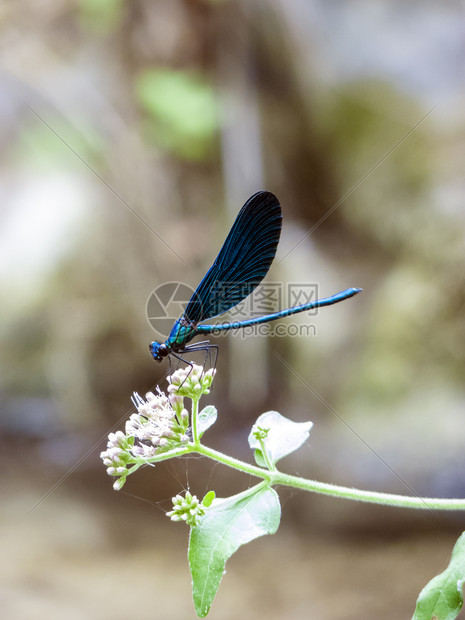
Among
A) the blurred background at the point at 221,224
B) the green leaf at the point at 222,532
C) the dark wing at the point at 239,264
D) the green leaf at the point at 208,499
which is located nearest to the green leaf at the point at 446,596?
the green leaf at the point at 222,532

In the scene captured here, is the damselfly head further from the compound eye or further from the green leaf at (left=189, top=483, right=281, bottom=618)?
the green leaf at (left=189, top=483, right=281, bottom=618)

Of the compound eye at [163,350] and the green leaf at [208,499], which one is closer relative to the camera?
the green leaf at [208,499]

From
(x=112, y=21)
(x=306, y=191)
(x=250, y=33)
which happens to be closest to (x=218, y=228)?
(x=306, y=191)

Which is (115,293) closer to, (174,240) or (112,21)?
(174,240)

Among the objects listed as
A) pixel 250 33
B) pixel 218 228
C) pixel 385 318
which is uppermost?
pixel 250 33

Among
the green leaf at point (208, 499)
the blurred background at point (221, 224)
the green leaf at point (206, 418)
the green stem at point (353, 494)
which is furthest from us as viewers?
the blurred background at point (221, 224)

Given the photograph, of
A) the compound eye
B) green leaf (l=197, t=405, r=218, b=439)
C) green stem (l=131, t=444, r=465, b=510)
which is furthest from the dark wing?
green stem (l=131, t=444, r=465, b=510)

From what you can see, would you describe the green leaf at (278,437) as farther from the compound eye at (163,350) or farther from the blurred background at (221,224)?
the blurred background at (221,224)
